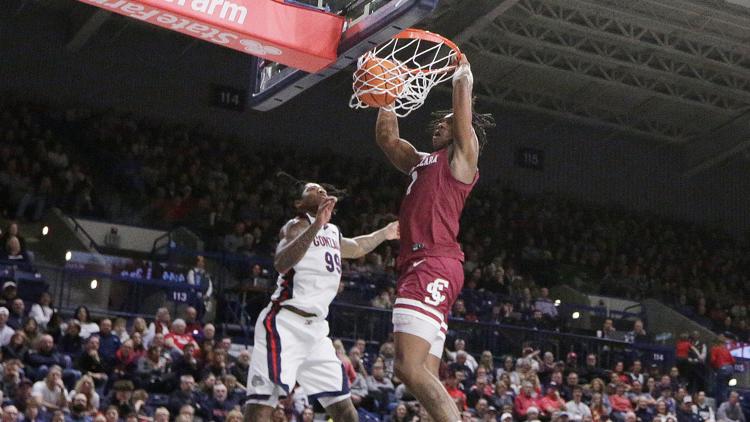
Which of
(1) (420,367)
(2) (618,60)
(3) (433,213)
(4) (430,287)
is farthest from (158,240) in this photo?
(1) (420,367)

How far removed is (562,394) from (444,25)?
8833mm

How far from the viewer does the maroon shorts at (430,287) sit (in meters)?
6.58

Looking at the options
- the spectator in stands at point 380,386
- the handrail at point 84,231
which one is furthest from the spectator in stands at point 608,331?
the handrail at point 84,231

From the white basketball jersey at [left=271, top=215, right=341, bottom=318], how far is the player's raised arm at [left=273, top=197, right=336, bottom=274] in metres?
0.12

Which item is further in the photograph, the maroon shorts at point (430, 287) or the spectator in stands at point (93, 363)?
the spectator in stands at point (93, 363)

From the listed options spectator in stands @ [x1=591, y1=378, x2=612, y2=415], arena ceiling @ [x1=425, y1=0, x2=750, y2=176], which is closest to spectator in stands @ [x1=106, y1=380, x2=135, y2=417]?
spectator in stands @ [x1=591, y1=378, x2=612, y2=415]

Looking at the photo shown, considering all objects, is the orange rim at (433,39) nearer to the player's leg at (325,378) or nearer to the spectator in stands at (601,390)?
the player's leg at (325,378)

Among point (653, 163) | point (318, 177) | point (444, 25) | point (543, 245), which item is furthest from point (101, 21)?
point (653, 163)

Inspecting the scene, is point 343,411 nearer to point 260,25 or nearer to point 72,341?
point 260,25

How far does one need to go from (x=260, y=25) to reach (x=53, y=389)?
613 centimetres

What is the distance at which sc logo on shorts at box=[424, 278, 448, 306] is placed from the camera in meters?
6.61

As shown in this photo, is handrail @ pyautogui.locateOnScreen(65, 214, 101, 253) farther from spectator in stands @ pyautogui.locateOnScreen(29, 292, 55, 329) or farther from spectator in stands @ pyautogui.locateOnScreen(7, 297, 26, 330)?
spectator in stands @ pyautogui.locateOnScreen(7, 297, 26, 330)

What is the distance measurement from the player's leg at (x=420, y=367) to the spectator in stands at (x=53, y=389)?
712 centimetres

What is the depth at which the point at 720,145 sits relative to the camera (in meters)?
31.0
